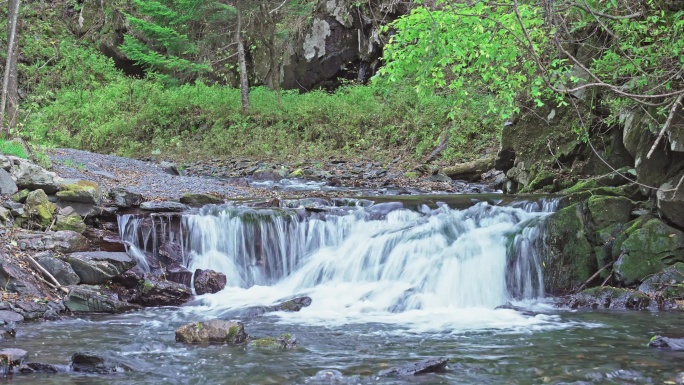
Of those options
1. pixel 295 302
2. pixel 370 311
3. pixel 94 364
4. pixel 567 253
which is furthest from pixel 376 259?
pixel 94 364

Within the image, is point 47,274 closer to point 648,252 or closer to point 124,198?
point 124,198

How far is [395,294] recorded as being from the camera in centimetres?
923

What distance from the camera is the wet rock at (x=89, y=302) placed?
26.5 feet

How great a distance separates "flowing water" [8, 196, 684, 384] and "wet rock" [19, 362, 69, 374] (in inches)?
6.7

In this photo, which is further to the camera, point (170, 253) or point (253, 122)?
point (253, 122)

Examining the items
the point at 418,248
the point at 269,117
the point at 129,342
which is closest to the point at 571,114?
the point at 418,248

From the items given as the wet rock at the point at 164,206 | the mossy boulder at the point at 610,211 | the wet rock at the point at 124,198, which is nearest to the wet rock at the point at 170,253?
the wet rock at the point at 164,206

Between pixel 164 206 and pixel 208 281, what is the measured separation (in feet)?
7.20

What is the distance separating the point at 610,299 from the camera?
8.47 metres

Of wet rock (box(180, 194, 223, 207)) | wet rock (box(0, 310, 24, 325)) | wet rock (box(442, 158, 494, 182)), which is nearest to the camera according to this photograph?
wet rock (box(0, 310, 24, 325))

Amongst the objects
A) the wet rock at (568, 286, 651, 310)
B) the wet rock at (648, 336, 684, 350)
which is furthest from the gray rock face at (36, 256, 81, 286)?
the wet rock at (648, 336, 684, 350)

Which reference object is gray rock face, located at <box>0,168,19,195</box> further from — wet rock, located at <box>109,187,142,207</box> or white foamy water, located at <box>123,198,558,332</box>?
white foamy water, located at <box>123,198,558,332</box>

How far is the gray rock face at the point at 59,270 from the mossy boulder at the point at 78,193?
6.56 ft

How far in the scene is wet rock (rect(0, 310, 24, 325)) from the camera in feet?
23.3
